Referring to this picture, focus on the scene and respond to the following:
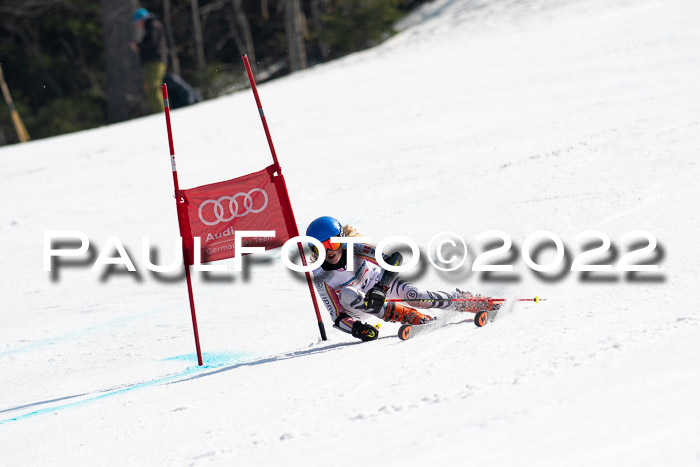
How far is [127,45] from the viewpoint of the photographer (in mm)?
19578

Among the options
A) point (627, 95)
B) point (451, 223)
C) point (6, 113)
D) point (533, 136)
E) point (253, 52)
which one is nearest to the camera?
point (451, 223)

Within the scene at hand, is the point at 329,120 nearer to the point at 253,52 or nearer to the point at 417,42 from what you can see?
the point at 417,42

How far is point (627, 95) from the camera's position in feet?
39.5

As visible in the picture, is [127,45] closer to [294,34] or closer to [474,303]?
[294,34]

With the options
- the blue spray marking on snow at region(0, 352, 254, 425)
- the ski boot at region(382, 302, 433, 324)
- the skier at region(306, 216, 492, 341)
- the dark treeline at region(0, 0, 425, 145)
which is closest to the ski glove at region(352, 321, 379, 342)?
the skier at region(306, 216, 492, 341)

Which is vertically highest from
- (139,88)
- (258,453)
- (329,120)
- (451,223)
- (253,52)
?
(253,52)

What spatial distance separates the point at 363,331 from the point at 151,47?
11.5 metres

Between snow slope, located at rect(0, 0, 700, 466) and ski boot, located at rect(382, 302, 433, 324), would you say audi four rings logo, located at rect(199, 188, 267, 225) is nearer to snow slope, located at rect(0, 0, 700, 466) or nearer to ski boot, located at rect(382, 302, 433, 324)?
snow slope, located at rect(0, 0, 700, 466)

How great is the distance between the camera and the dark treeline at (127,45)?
65.7 ft

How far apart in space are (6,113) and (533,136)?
1788 centimetres

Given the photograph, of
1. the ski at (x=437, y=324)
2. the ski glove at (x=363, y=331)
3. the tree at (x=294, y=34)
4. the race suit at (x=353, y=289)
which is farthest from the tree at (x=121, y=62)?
the ski at (x=437, y=324)

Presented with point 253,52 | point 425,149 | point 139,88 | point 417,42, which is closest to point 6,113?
point 139,88

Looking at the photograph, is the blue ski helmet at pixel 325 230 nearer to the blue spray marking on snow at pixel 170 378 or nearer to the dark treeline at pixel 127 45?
the blue spray marking on snow at pixel 170 378

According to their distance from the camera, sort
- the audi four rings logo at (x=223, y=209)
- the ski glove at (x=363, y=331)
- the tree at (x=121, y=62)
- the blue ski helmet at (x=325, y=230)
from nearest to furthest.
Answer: the ski glove at (x=363, y=331), the blue ski helmet at (x=325, y=230), the audi four rings logo at (x=223, y=209), the tree at (x=121, y=62)
